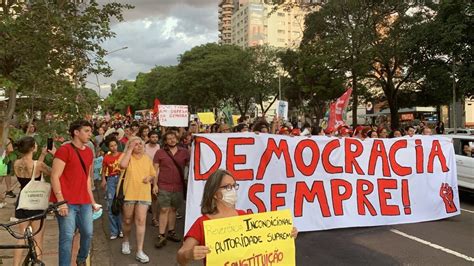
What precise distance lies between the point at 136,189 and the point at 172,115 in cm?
1041

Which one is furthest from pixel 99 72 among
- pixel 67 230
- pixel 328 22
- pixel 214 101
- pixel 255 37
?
pixel 255 37

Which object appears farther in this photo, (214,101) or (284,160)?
(214,101)

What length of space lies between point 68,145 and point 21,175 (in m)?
0.74

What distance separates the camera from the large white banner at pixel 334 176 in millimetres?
7492

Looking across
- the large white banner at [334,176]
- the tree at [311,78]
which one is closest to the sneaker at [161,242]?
the large white banner at [334,176]

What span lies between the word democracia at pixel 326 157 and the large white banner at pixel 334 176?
1cm

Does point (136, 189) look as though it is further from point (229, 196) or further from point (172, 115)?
point (172, 115)

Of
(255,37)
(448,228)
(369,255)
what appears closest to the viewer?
(369,255)

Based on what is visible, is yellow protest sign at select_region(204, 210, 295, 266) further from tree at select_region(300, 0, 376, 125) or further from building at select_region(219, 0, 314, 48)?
building at select_region(219, 0, 314, 48)

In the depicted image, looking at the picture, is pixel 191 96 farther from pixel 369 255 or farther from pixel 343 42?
pixel 369 255

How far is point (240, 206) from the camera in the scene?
7406 millimetres

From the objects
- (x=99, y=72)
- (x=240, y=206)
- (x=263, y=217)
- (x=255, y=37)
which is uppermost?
(x=255, y=37)

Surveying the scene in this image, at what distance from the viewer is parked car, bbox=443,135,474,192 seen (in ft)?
35.6

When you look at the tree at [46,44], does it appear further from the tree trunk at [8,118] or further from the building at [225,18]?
the building at [225,18]
